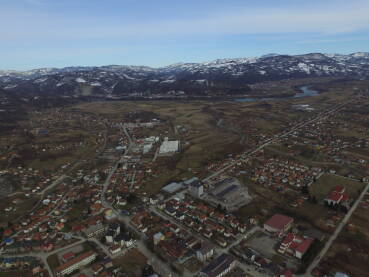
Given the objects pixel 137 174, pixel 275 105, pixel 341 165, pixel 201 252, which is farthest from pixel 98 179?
pixel 275 105

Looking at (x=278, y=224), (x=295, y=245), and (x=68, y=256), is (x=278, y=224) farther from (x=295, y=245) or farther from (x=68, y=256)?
(x=68, y=256)

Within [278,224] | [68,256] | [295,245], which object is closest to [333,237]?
[295,245]

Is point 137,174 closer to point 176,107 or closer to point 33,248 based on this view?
point 33,248

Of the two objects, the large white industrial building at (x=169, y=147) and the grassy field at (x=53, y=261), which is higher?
the large white industrial building at (x=169, y=147)

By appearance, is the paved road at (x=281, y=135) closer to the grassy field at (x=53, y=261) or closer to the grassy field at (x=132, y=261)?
the grassy field at (x=132, y=261)

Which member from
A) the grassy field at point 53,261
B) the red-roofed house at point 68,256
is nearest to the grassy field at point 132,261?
the red-roofed house at point 68,256

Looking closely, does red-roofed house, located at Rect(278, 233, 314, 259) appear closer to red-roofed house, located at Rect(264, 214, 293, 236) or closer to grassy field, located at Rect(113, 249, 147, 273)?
red-roofed house, located at Rect(264, 214, 293, 236)
